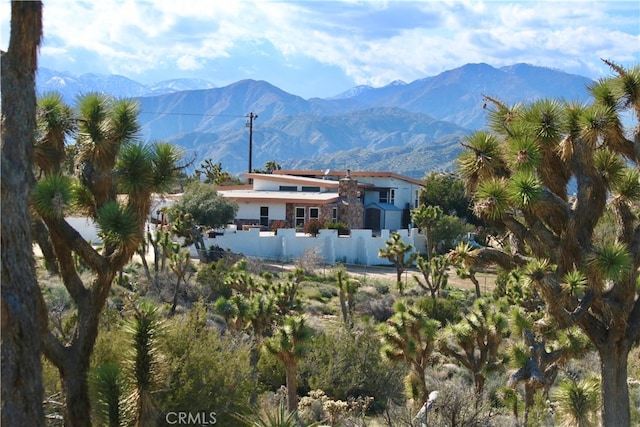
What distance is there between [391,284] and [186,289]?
1156cm

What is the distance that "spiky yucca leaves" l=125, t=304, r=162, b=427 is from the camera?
9328mm

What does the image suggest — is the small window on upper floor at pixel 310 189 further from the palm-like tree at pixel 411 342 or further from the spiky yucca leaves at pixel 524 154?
the spiky yucca leaves at pixel 524 154

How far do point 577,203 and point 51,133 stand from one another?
7529 millimetres

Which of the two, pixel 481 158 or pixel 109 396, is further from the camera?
pixel 481 158

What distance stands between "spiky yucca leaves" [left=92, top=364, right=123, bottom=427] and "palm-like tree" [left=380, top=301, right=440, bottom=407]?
7.59 meters

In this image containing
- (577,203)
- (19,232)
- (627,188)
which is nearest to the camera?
(19,232)

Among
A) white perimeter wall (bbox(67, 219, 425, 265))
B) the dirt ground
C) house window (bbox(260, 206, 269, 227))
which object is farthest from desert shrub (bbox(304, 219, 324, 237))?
house window (bbox(260, 206, 269, 227))

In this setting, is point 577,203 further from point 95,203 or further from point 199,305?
point 199,305

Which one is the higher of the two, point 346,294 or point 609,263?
point 609,263

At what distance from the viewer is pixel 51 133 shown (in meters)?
11.0

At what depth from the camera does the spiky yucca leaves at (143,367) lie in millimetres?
9328

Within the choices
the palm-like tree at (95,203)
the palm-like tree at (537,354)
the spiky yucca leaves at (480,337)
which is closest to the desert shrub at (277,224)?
the spiky yucca leaves at (480,337)

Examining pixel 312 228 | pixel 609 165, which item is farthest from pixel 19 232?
pixel 312 228

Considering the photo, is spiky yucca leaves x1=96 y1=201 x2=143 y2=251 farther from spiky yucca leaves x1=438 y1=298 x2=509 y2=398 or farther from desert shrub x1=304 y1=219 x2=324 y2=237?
desert shrub x1=304 y1=219 x2=324 y2=237
